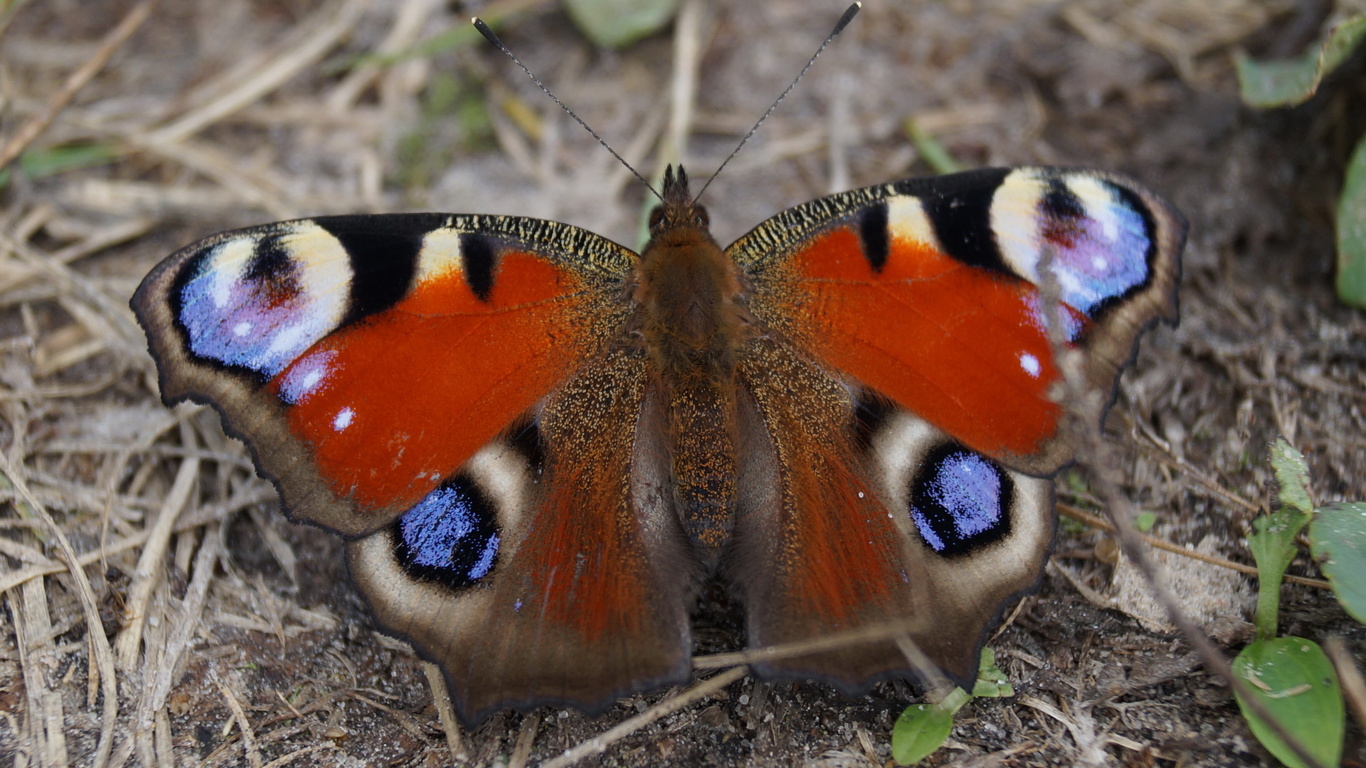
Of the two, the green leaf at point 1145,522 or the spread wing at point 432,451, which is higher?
the spread wing at point 432,451

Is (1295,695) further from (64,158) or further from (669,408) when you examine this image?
(64,158)

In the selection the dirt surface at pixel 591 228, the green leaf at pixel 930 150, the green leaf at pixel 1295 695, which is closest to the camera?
the green leaf at pixel 1295 695

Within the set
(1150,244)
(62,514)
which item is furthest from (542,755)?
(1150,244)

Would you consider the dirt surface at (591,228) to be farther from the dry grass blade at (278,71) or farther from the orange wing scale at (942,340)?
the orange wing scale at (942,340)

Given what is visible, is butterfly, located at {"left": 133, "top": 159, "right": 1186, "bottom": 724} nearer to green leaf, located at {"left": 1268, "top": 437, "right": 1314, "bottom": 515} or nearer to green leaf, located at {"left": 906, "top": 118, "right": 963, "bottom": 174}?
green leaf, located at {"left": 1268, "top": 437, "right": 1314, "bottom": 515}

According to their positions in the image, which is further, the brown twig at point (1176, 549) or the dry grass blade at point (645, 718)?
the brown twig at point (1176, 549)

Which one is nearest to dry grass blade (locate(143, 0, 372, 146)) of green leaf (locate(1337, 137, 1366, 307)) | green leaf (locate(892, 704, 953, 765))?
green leaf (locate(892, 704, 953, 765))

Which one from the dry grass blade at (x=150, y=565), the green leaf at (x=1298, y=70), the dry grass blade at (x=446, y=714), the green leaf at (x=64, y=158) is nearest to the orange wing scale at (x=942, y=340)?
the dry grass blade at (x=446, y=714)

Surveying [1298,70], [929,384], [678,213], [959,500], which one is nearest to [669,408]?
[678,213]
